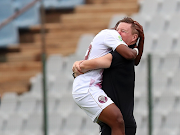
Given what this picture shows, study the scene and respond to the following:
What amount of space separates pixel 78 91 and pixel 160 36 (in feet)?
13.2

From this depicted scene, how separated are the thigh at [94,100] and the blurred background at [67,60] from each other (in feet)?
9.39

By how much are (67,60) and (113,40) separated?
12.0ft

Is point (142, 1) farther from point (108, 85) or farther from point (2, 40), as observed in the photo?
point (108, 85)

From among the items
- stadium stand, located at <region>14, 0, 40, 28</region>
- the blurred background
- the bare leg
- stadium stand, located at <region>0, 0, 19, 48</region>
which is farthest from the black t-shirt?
stadium stand, located at <region>14, 0, 40, 28</region>

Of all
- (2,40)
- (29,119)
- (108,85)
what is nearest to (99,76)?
(108,85)

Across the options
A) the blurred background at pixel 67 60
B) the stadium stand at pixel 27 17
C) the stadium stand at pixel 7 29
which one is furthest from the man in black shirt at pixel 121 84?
the stadium stand at pixel 27 17

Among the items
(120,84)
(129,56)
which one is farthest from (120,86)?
(129,56)

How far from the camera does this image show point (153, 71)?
6086 mm

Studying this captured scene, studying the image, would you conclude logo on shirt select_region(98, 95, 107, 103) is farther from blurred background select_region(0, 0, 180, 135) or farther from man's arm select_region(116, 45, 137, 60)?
blurred background select_region(0, 0, 180, 135)

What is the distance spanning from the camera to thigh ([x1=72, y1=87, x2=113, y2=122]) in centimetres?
320

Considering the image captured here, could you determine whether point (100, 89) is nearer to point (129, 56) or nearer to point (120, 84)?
point (120, 84)

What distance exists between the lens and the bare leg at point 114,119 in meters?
3.14

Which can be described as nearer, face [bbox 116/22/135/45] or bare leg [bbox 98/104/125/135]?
bare leg [bbox 98/104/125/135]

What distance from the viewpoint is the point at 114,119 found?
314 centimetres
